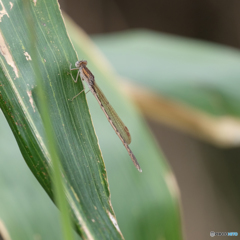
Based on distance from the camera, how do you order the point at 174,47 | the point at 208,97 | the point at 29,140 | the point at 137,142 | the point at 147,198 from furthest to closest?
the point at 174,47, the point at 208,97, the point at 137,142, the point at 147,198, the point at 29,140

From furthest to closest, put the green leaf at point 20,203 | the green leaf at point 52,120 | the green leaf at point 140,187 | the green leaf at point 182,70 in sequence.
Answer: the green leaf at point 182,70 < the green leaf at point 140,187 < the green leaf at point 20,203 < the green leaf at point 52,120

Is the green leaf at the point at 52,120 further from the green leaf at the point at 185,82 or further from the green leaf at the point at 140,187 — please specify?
the green leaf at the point at 185,82

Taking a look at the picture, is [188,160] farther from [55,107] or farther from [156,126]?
[55,107]

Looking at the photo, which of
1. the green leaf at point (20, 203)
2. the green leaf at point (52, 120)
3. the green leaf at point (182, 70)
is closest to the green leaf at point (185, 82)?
the green leaf at point (182, 70)

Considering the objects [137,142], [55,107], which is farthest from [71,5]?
[55,107]

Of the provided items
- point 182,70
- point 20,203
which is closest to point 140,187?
point 20,203

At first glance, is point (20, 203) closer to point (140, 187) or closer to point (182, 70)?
point (140, 187)

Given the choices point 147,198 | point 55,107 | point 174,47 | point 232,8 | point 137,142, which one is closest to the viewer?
point 55,107
